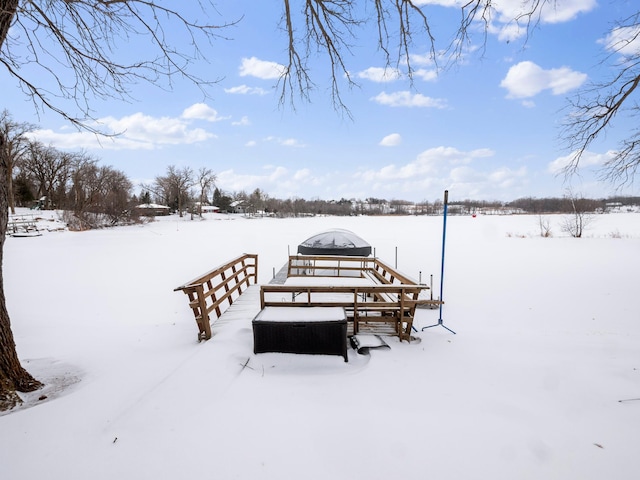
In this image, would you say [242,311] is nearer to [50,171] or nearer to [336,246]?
[336,246]

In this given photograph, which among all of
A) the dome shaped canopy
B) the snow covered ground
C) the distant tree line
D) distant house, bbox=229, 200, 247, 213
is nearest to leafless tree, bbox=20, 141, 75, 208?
the distant tree line

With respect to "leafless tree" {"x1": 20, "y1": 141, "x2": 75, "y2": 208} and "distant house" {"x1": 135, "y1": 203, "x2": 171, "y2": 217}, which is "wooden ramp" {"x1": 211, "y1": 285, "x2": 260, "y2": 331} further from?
"leafless tree" {"x1": 20, "y1": 141, "x2": 75, "y2": 208}

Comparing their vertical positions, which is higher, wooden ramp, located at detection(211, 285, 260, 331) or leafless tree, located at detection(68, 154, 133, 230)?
leafless tree, located at detection(68, 154, 133, 230)

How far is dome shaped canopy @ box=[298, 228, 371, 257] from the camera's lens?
438 inches

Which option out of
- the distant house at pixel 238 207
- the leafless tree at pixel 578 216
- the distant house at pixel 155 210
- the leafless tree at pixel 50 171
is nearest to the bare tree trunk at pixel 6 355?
the leafless tree at pixel 578 216

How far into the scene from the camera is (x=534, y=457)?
8.04 feet

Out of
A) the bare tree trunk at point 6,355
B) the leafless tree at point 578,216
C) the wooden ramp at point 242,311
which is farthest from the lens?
the leafless tree at point 578,216

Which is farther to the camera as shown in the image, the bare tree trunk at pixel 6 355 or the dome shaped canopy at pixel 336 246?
the dome shaped canopy at pixel 336 246

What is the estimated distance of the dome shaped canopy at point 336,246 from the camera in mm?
11125

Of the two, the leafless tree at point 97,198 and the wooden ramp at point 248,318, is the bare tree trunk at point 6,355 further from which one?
the leafless tree at point 97,198

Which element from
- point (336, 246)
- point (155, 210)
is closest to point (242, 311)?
point (336, 246)

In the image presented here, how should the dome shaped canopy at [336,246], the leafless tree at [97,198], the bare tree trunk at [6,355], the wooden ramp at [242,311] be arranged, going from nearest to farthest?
the bare tree trunk at [6,355] < the wooden ramp at [242,311] < the dome shaped canopy at [336,246] < the leafless tree at [97,198]

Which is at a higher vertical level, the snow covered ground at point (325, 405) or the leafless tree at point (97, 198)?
the leafless tree at point (97, 198)

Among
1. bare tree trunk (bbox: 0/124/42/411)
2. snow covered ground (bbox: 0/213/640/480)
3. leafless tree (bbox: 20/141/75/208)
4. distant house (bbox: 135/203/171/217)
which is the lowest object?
snow covered ground (bbox: 0/213/640/480)
